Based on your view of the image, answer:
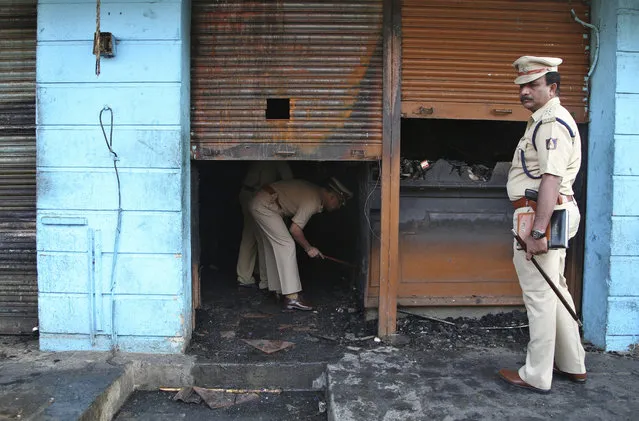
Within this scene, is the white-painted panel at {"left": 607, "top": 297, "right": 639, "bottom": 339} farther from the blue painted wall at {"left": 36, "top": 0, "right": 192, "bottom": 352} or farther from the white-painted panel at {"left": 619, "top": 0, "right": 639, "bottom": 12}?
the blue painted wall at {"left": 36, "top": 0, "right": 192, "bottom": 352}

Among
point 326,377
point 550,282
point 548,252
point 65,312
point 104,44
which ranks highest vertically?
point 104,44

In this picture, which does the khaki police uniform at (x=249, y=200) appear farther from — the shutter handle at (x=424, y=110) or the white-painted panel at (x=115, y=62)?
the white-painted panel at (x=115, y=62)

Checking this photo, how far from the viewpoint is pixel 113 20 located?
390 centimetres

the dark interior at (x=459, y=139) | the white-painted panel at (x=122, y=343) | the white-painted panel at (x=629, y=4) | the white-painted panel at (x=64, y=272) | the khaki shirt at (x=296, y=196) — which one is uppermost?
the white-painted panel at (x=629, y=4)

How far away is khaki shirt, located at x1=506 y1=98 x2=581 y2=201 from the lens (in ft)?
10.3

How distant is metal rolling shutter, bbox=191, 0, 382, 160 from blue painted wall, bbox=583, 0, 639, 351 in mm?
1717

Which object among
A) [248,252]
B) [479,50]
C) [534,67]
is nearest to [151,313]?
[248,252]

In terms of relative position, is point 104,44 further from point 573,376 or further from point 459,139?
point 573,376

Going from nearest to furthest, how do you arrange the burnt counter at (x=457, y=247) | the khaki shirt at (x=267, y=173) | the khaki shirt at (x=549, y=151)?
the khaki shirt at (x=549, y=151) → the burnt counter at (x=457, y=247) → the khaki shirt at (x=267, y=173)

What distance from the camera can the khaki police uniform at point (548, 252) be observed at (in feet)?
10.4

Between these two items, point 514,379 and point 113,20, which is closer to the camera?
point 514,379

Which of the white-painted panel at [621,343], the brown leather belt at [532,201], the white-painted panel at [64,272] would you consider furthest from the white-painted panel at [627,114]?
the white-painted panel at [64,272]

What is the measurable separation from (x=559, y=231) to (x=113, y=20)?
11.1 ft

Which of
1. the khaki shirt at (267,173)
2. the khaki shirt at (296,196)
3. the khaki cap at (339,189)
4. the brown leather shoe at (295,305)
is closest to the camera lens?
the brown leather shoe at (295,305)
